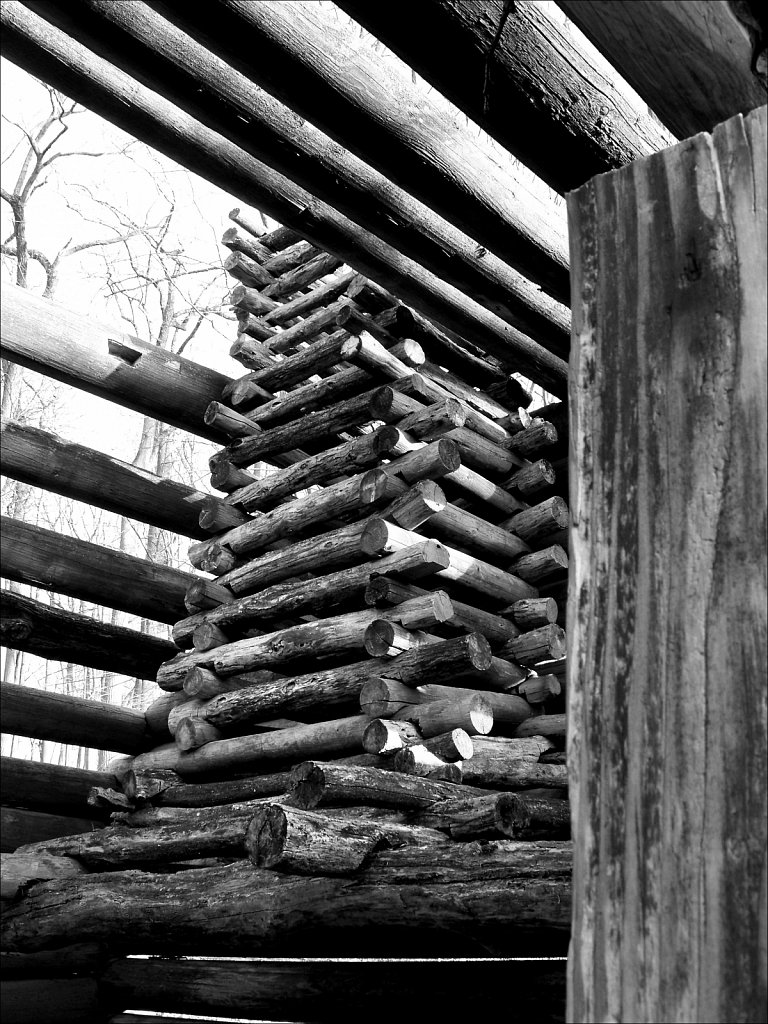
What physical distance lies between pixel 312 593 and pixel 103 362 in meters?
1.97

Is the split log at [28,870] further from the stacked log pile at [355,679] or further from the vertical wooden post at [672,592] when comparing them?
the vertical wooden post at [672,592]

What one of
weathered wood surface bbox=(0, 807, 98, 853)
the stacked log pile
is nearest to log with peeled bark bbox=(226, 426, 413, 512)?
the stacked log pile

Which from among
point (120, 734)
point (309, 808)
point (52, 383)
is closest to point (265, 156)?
point (309, 808)

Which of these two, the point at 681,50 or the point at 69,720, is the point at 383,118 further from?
the point at 69,720

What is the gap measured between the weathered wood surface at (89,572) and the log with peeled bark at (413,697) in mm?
1958

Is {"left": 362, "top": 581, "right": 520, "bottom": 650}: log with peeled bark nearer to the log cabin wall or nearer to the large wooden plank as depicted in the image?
the log cabin wall

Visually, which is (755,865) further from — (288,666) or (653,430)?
(288,666)

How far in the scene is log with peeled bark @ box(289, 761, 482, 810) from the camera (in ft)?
13.8

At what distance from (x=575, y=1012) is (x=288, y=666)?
15.3 ft

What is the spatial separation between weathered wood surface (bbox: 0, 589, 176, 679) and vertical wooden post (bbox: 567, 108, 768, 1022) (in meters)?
5.15

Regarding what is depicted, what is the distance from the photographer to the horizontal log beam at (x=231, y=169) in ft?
13.2

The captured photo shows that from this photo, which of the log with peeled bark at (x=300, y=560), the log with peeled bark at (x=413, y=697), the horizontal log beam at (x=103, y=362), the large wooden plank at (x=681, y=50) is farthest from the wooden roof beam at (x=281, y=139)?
the horizontal log beam at (x=103, y=362)

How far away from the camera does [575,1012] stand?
1251 millimetres

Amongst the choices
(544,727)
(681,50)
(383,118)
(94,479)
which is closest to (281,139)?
(383,118)
